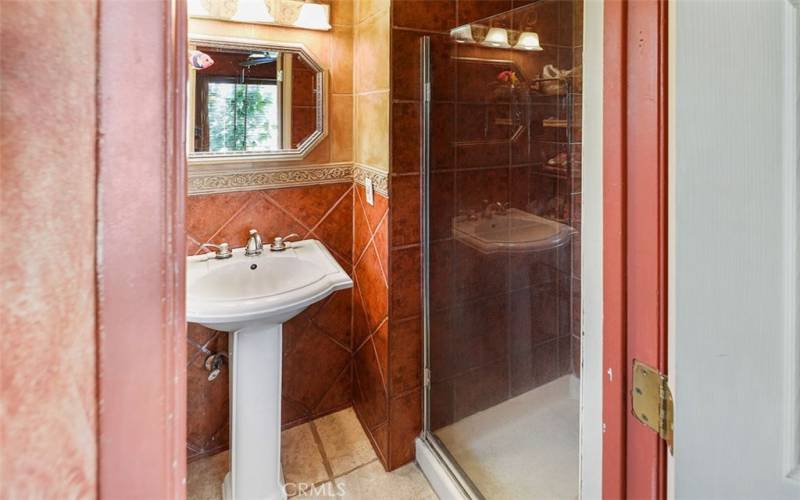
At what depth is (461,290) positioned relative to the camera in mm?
1905

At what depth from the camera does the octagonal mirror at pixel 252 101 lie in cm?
174

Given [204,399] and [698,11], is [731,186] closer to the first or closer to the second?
[698,11]

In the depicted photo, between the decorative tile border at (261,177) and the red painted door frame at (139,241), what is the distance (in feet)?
5.09

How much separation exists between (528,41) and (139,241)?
160cm

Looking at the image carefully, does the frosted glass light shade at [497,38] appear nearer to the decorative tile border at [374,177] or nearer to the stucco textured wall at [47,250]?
the decorative tile border at [374,177]

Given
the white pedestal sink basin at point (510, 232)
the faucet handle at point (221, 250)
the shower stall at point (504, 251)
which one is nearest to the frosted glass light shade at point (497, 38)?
the shower stall at point (504, 251)

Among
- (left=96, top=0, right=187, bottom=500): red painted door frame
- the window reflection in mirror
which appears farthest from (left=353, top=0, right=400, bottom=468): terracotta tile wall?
(left=96, top=0, right=187, bottom=500): red painted door frame

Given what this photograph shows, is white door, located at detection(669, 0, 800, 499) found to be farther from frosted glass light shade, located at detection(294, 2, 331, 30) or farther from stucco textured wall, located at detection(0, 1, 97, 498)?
frosted glass light shade, located at detection(294, 2, 331, 30)

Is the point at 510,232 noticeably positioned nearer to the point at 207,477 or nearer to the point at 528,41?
the point at 528,41

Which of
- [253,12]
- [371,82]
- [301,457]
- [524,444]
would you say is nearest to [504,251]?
[524,444]

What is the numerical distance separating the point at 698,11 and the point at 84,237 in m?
0.67

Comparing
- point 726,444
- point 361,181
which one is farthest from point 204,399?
point 726,444

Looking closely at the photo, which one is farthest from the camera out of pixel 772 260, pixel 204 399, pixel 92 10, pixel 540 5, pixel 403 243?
pixel 204 399

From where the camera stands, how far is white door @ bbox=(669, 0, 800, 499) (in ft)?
1.61
